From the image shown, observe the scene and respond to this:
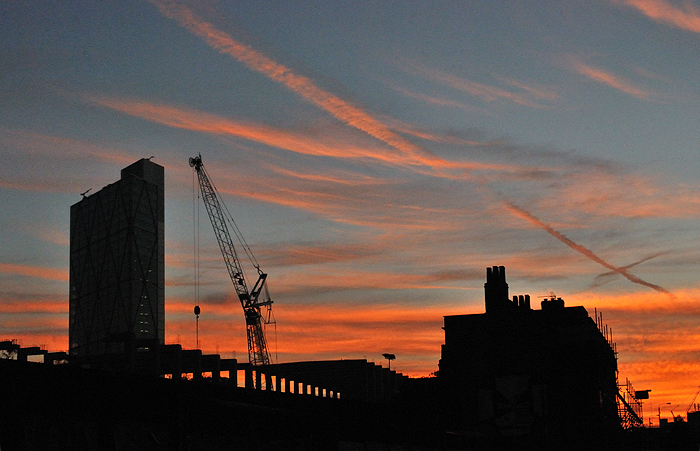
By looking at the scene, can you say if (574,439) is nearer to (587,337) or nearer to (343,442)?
(587,337)

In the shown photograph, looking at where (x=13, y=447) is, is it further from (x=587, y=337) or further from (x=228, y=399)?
(x=587, y=337)

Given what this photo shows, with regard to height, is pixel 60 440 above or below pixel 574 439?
above

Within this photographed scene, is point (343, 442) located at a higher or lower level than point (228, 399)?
lower

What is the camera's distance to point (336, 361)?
172 metres

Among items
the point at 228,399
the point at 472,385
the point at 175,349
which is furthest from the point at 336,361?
the point at 228,399

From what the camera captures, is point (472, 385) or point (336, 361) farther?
point (336, 361)

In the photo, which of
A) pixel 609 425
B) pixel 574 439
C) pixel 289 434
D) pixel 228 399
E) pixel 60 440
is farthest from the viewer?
pixel 609 425

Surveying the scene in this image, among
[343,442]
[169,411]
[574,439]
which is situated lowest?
[574,439]

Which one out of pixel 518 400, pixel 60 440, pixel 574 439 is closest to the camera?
pixel 60 440

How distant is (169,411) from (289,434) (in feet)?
30.2

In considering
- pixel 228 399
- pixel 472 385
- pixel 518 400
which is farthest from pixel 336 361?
pixel 228 399

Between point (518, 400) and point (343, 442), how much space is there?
14476 millimetres

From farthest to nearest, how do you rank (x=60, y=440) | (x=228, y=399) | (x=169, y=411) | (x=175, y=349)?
(x=175, y=349)
(x=228, y=399)
(x=169, y=411)
(x=60, y=440)

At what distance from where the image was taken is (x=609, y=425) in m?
82.4
